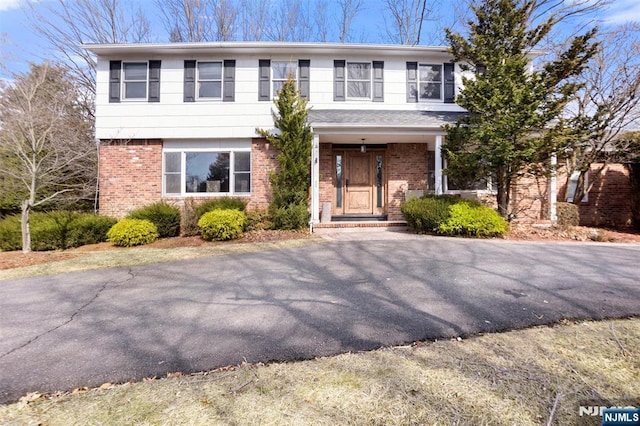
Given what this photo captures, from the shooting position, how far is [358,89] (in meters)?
10.8

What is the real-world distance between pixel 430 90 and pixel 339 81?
337cm

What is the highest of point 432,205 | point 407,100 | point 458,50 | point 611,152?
point 458,50

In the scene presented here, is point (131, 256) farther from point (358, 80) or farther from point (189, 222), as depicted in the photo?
point (358, 80)

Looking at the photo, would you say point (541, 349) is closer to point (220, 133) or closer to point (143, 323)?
point (143, 323)

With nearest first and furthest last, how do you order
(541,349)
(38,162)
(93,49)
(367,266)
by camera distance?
1. (541,349)
2. (367,266)
3. (38,162)
4. (93,49)

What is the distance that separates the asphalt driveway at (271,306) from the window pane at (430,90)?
6976 mm

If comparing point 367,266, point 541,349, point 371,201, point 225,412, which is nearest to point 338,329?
point 225,412

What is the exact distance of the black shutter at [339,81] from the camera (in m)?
10.6

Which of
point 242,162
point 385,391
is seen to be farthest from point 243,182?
point 385,391

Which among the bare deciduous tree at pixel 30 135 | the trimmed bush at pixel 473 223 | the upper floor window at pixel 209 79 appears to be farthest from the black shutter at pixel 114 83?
the trimmed bush at pixel 473 223

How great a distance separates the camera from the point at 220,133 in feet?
33.9

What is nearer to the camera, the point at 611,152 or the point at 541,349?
the point at 541,349

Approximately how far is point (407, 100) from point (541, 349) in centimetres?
993

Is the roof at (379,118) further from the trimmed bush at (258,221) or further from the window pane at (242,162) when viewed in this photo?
the trimmed bush at (258,221)
